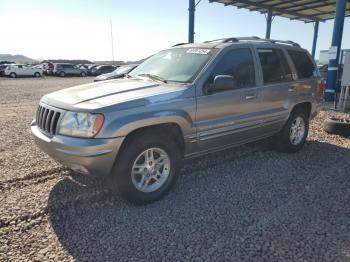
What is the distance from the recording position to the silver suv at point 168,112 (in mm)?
3338

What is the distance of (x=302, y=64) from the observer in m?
5.89

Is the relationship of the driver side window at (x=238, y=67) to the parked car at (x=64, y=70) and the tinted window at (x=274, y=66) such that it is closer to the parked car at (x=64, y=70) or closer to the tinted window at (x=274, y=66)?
the tinted window at (x=274, y=66)

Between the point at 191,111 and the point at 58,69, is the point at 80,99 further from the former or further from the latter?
the point at 58,69

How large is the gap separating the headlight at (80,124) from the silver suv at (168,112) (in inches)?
0.4

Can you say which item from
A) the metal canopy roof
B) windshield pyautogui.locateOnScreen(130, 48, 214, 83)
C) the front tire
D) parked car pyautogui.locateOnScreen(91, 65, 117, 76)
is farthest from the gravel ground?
parked car pyautogui.locateOnScreen(91, 65, 117, 76)

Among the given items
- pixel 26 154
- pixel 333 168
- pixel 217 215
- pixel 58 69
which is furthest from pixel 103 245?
pixel 58 69

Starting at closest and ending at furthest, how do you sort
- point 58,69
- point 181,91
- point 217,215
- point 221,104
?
point 217,215, point 181,91, point 221,104, point 58,69

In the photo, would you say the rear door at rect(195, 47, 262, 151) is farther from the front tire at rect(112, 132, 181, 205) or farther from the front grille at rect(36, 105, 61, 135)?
the front grille at rect(36, 105, 61, 135)

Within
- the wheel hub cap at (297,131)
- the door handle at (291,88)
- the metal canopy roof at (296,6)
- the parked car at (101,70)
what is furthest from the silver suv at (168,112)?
the parked car at (101,70)

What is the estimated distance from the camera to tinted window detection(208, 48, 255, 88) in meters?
4.33

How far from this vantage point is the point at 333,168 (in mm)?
5109

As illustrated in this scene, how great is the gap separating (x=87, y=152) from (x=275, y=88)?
330 cm

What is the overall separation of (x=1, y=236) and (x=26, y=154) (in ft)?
8.78

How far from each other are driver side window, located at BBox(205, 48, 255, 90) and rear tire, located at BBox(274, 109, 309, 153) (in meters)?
1.43
